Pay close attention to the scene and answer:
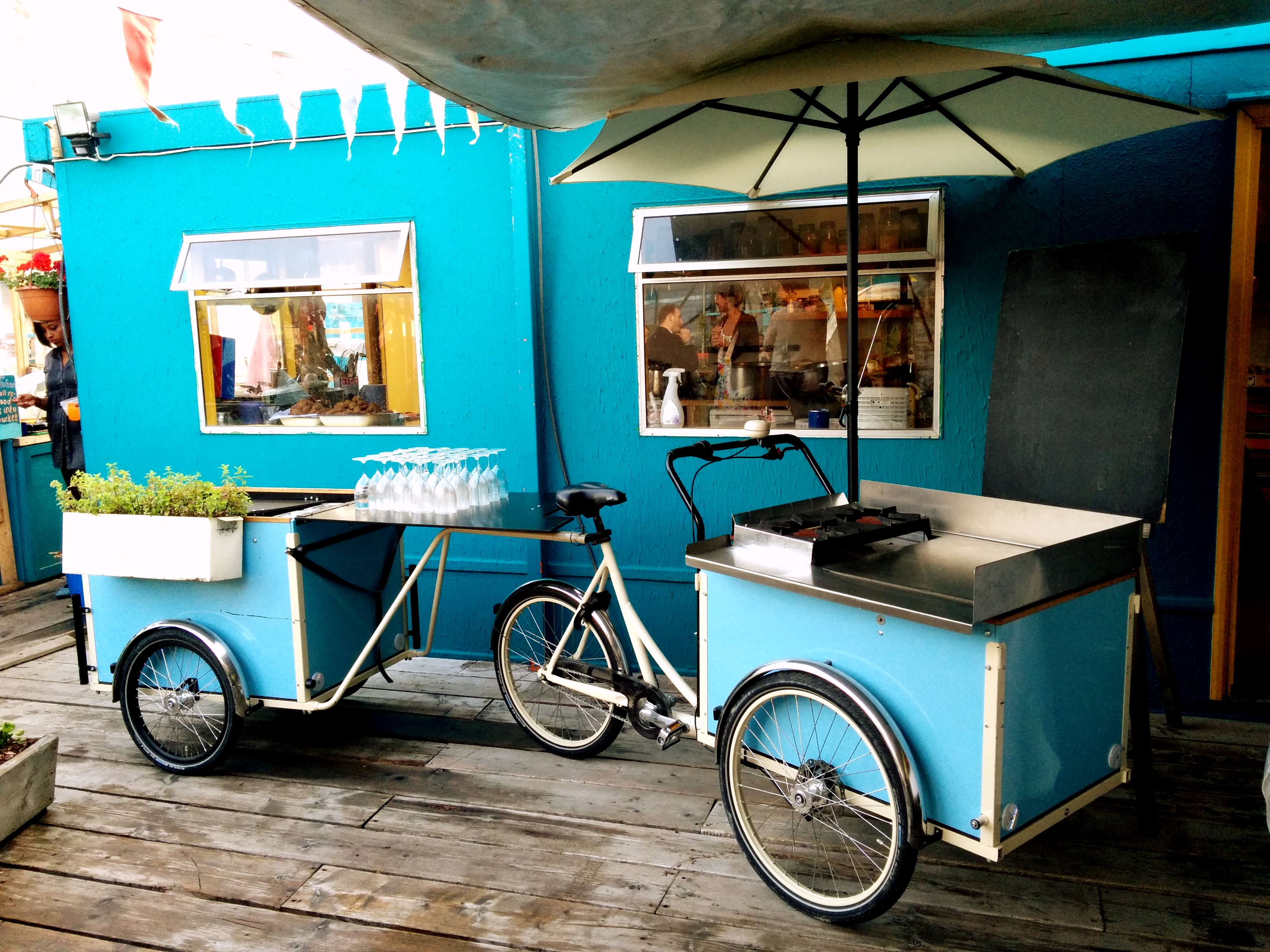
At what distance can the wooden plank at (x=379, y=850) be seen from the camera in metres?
3.13

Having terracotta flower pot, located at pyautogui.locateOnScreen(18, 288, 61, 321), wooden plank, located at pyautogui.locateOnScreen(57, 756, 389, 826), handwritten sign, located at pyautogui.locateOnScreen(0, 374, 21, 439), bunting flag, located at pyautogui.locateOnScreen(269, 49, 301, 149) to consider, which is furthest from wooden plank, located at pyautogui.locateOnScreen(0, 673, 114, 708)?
bunting flag, located at pyautogui.locateOnScreen(269, 49, 301, 149)

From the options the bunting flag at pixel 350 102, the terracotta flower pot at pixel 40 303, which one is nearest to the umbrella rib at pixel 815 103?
the bunting flag at pixel 350 102

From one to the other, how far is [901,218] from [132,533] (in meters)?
3.67

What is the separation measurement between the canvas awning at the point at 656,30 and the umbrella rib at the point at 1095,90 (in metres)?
0.09

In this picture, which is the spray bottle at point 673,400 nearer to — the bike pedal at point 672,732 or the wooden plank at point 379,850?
the bike pedal at point 672,732

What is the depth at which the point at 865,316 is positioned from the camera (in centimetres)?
470

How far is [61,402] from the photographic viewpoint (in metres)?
6.64

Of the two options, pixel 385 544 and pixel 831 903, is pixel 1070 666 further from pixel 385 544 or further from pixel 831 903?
pixel 385 544

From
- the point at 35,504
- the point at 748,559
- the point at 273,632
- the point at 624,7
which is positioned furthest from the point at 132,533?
the point at 35,504

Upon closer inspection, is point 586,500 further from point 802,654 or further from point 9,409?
point 9,409

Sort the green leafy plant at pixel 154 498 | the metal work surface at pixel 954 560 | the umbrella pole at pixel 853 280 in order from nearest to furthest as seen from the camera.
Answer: the metal work surface at pixel 954 560 → the umbrella pole at pixel 853 280 → the green leafy plant at pixel 154 498

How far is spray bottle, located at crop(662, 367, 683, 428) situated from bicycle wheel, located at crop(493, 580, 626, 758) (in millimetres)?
1150

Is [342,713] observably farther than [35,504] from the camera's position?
No

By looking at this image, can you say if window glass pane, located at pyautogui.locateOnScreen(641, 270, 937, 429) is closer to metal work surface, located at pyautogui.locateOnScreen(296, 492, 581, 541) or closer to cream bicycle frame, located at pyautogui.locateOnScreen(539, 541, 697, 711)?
metal work surface, located at pyautogui.locateOnScreen(296, 492, 581, 541)
